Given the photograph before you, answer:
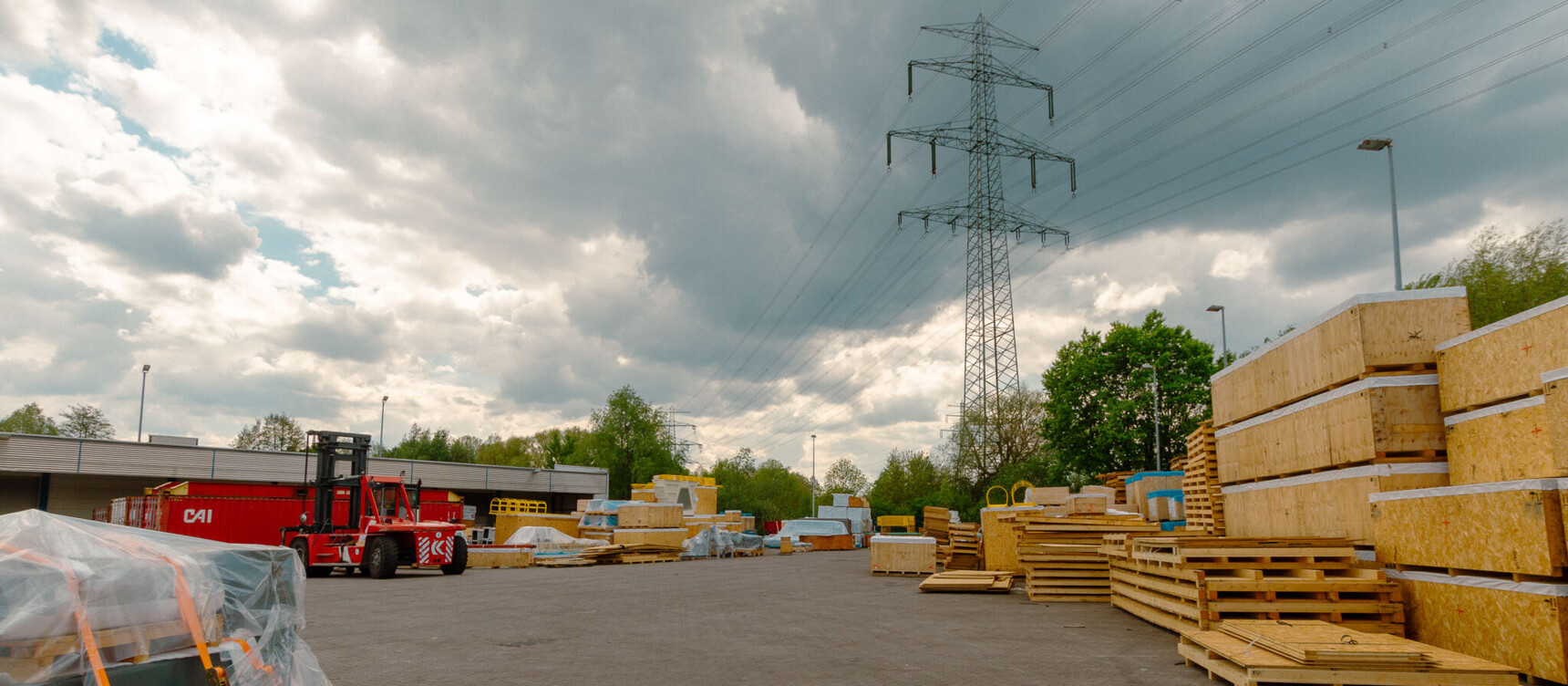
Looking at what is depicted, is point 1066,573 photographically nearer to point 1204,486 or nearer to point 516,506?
point 1204,486

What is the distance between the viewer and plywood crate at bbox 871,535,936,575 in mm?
21969

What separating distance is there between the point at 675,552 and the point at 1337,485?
24.7m

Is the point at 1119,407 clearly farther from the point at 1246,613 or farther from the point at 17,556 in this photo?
the point at 17,556

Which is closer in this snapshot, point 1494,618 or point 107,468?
point 1494,618

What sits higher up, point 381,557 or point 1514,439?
point 1514,439

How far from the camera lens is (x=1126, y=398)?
41.0 metres

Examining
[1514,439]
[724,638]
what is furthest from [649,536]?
[1514,439]

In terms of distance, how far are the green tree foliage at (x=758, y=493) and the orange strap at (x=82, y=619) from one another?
219 ft

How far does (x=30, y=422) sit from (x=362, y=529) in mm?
83458

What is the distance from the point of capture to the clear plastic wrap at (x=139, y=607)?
3451 mm

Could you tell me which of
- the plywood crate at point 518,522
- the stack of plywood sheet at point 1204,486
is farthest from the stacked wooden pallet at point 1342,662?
the plywood crate at point 518,522

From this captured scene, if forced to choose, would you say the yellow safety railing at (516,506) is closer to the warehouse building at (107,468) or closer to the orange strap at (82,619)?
Answer: the warehouse building at (107,468)

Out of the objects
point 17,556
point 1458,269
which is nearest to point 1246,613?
point 17,556

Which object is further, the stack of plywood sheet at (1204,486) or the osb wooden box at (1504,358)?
the stack of plywood sheet at (1204,486)
